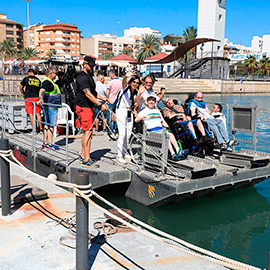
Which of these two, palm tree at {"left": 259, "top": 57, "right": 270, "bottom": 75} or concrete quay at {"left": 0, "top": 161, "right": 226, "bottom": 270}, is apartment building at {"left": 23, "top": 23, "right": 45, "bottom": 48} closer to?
palm tree at {"left": 259, "top": 57, "right": 270, "bottom": 75}

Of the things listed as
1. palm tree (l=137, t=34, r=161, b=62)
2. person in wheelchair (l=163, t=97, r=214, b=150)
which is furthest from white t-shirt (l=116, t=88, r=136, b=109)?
palm tree (l=137, t=34, r=161, b=62)

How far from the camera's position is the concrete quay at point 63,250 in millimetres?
3291

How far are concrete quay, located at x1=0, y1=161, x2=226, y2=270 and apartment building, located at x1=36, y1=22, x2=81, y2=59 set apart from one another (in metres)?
111

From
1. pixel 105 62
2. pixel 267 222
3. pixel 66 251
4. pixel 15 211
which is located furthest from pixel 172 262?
pixel 105 62

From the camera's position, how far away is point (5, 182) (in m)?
4.16

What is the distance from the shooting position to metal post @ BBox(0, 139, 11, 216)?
408 centimetres

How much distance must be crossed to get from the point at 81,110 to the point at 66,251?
9.25 feet

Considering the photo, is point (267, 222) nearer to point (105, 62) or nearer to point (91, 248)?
point (91, 248)

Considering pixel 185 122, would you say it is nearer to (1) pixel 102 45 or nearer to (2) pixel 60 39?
(2) pixel 60 39

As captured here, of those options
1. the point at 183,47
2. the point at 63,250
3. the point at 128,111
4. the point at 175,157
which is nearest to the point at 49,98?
the point at 128,111

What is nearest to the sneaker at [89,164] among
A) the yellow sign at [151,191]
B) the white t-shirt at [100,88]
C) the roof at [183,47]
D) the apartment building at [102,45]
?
the yellow sign at [151,191]

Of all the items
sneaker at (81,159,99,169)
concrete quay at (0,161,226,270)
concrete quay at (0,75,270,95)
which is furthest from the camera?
concrete quay at (0,75,270,95)

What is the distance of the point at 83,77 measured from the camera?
566cm

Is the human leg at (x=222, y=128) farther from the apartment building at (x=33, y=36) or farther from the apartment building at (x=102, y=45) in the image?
the apartment building at (x=33, y=36)
